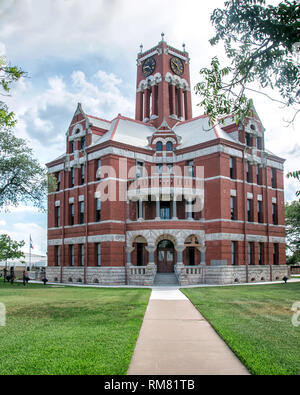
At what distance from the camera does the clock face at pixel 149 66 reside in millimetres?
47812

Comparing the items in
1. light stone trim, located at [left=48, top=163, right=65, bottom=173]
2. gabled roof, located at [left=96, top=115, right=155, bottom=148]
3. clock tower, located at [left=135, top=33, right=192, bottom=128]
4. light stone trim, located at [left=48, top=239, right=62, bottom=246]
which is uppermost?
clock tower, located at [left=135, top=33, right=192, bottom=128]

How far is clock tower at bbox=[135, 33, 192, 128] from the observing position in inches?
1799

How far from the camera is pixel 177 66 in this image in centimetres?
4784

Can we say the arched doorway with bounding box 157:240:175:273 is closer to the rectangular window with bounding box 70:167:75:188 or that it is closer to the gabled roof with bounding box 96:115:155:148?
the gabled roof with bounding box 96:115:155:148

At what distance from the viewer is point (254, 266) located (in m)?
37.3

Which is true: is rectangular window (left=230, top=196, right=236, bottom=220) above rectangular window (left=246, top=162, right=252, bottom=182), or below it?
below

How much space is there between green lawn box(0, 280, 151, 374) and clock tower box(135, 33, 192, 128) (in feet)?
109

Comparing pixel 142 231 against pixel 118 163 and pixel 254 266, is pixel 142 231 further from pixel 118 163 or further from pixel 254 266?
pixel 254 266

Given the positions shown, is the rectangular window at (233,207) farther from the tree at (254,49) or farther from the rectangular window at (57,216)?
the tree at (254,49)

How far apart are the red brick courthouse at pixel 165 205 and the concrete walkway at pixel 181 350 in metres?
21.2

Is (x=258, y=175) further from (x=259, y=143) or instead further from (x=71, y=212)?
(x=71, y=212)

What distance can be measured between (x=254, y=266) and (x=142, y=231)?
11.4 metres

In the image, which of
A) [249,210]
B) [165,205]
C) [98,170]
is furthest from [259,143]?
[98,170]

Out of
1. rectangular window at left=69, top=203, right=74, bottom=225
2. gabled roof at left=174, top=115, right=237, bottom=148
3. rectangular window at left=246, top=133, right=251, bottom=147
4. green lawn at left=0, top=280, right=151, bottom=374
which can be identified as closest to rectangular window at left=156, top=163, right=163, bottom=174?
gabled roof at left=174, top=115, right=237, bottom=148
